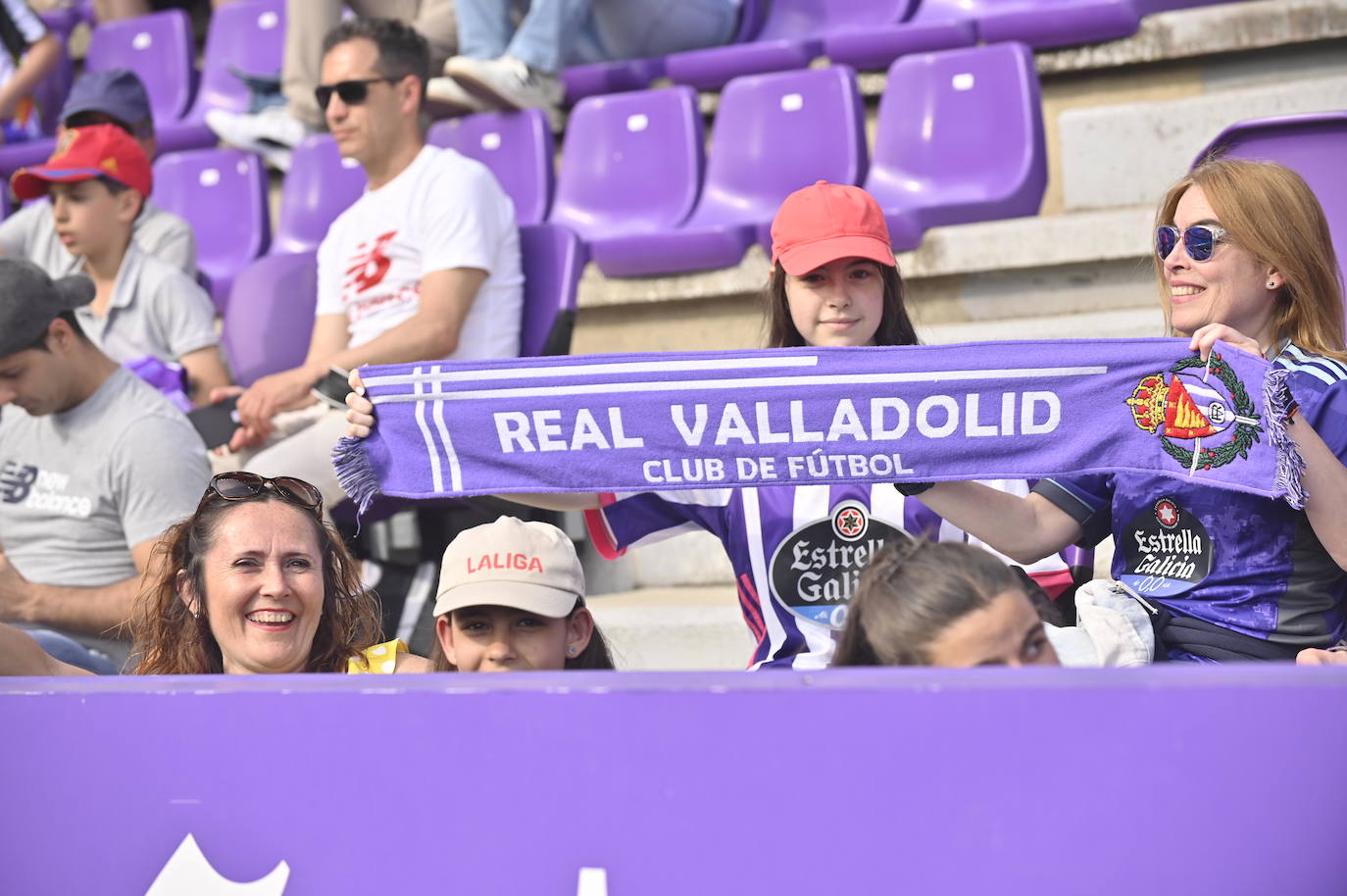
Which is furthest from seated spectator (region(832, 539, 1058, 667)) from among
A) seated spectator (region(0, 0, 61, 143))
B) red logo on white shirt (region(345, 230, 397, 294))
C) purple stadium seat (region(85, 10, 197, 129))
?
seated spectator (region(0, 0, 61, 143))

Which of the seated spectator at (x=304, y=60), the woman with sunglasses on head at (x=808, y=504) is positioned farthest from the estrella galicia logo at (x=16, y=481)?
the seated spectator at (x=304, y=60)

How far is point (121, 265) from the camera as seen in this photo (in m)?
4.24

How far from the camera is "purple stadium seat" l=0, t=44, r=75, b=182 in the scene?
6.14 m

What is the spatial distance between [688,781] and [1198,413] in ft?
3.10

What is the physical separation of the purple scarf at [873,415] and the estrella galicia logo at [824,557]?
319 mm

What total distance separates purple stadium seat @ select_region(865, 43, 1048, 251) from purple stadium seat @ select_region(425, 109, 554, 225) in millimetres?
1131

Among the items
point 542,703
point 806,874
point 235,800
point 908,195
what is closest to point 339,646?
point 235,800

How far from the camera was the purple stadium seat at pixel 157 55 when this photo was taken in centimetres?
660

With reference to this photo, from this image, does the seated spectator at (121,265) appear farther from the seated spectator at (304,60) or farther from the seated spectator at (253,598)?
the seated spectator at (253,598)

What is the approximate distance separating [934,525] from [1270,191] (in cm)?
72

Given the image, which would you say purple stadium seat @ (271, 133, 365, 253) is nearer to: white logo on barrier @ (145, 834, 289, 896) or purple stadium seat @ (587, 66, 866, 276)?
purple stadium seat @ (587, 66, 866, 276)

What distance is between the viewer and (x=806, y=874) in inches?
53.9

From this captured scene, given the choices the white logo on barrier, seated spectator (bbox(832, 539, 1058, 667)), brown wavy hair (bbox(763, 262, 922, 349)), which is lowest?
the white logo on barrier

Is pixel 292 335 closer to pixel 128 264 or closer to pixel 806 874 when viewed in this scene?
pixel 128 264
